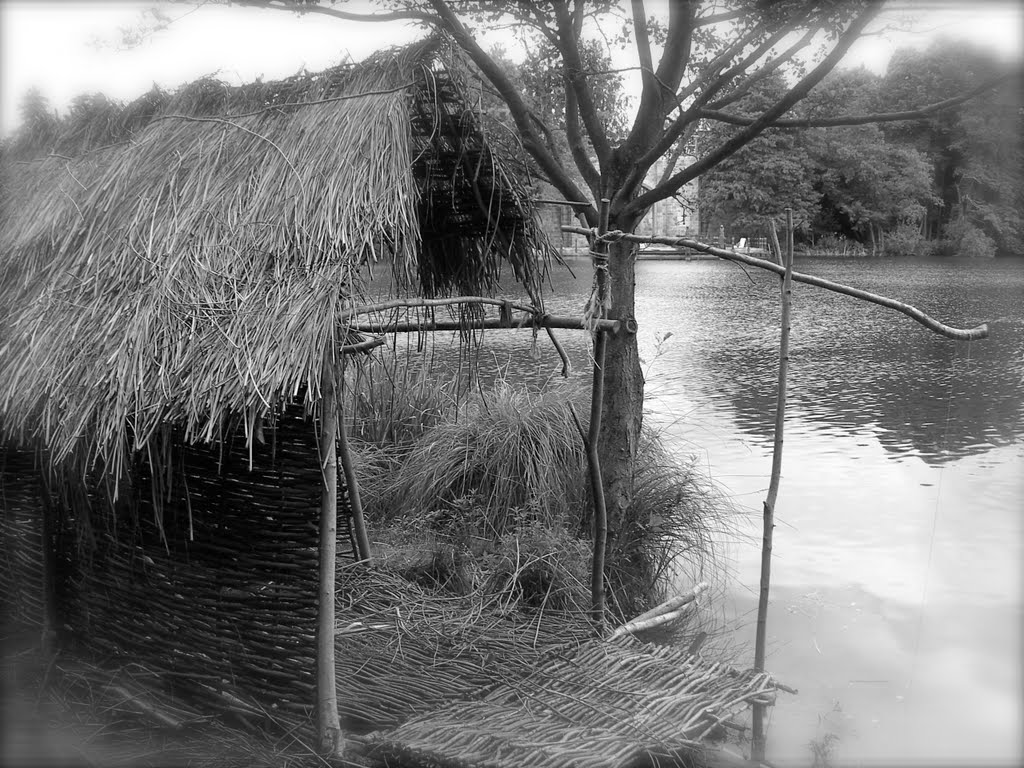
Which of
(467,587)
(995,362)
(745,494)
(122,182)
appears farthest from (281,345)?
(995,362)

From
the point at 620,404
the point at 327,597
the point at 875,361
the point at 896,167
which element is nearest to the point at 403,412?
the point at 620,404

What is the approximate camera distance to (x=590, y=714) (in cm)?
333

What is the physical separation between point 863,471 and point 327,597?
20.2 ft

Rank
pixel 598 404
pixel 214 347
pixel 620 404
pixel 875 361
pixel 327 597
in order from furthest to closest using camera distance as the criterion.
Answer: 1. pixel 875 361
2. pixel 620 404
3. pixel 598 404
4. pixel 327 597
5. pixel 214 347

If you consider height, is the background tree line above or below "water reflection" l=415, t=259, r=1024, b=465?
above

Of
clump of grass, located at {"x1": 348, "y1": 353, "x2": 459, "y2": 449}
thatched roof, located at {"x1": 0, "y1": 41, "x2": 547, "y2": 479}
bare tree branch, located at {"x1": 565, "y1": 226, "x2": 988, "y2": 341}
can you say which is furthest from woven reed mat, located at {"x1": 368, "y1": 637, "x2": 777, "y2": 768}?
clump of grass, located at {"x1": 348, "y1": 353, "x2": 459, "y2": 449}

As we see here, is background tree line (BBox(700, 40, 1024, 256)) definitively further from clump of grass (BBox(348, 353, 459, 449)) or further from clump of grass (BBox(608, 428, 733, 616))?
clump of grass (BBox(348, 353, 459, 449))

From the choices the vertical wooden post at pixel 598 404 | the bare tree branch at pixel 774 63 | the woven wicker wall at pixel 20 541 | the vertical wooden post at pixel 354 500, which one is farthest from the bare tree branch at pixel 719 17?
the woven wicker wall at pixel 20 541

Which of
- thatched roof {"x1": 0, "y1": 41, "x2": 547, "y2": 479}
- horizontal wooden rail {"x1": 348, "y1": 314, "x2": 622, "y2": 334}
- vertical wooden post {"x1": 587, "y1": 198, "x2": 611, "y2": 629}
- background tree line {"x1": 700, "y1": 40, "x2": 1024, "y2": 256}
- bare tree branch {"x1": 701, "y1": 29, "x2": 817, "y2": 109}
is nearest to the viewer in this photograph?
thatched roof {"x1": 0, "y1": 41, "x2": 547, "y2": 479}

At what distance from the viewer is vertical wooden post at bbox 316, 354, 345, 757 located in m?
3.12

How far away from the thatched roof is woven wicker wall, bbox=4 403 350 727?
288 millimetres

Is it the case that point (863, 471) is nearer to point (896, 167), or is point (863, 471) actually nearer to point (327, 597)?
point (896, 167)

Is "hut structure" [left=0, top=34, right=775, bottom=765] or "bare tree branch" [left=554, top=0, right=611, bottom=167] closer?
"hut structure" [left=0, top=34, right=775, bottom=765]

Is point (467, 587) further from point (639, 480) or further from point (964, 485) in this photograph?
point (964, 485)
